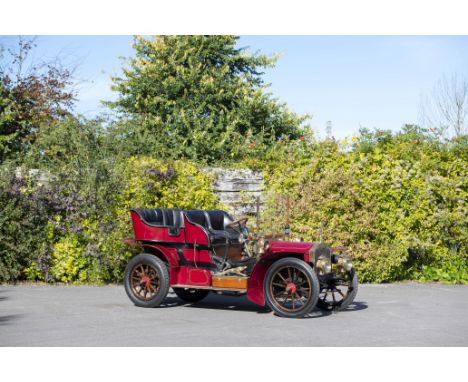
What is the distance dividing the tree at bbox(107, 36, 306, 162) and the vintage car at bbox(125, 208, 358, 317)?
23.0 ft

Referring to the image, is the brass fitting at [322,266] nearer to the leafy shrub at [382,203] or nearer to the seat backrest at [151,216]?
the seat backrest at [151,216]

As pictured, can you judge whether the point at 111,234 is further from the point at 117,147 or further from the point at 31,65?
the point at 31,65

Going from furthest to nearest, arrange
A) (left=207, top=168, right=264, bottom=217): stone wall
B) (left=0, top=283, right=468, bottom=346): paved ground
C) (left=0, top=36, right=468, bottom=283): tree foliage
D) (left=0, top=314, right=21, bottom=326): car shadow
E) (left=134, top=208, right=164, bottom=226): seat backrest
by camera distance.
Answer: (left=207, top=168, right=264, bottom=217): stone wall < (left=0, top=36, right=468, bottom=283): tree foliage < (left=134, top=208, right=164, bottom=226): seat backrest < (left=0, top=314, right=21, bottom=326): car shadow < (left=0, top=283, right=468, bottom=346): paved ground

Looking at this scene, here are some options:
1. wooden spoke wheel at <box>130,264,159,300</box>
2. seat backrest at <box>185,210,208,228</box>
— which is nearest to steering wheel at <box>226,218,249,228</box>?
seat backrest at <box>185,210,208,228</box>

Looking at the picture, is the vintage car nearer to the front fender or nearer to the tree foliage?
the front fender

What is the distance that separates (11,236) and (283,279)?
5524mm

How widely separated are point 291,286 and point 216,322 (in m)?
0.99

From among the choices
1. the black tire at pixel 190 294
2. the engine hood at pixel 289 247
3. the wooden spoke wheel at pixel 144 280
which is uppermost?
the engine hood at pixel 289 247

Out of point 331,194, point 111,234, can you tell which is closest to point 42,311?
point 111,234

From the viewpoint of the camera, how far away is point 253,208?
40.3 ft

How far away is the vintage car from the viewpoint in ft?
24.8

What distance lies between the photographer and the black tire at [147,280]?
8234 mm

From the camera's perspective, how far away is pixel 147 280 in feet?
27.6

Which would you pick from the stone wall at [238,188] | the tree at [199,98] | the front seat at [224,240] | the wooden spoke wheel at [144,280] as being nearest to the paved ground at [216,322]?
the wooden spoke wheel at [144,280]
